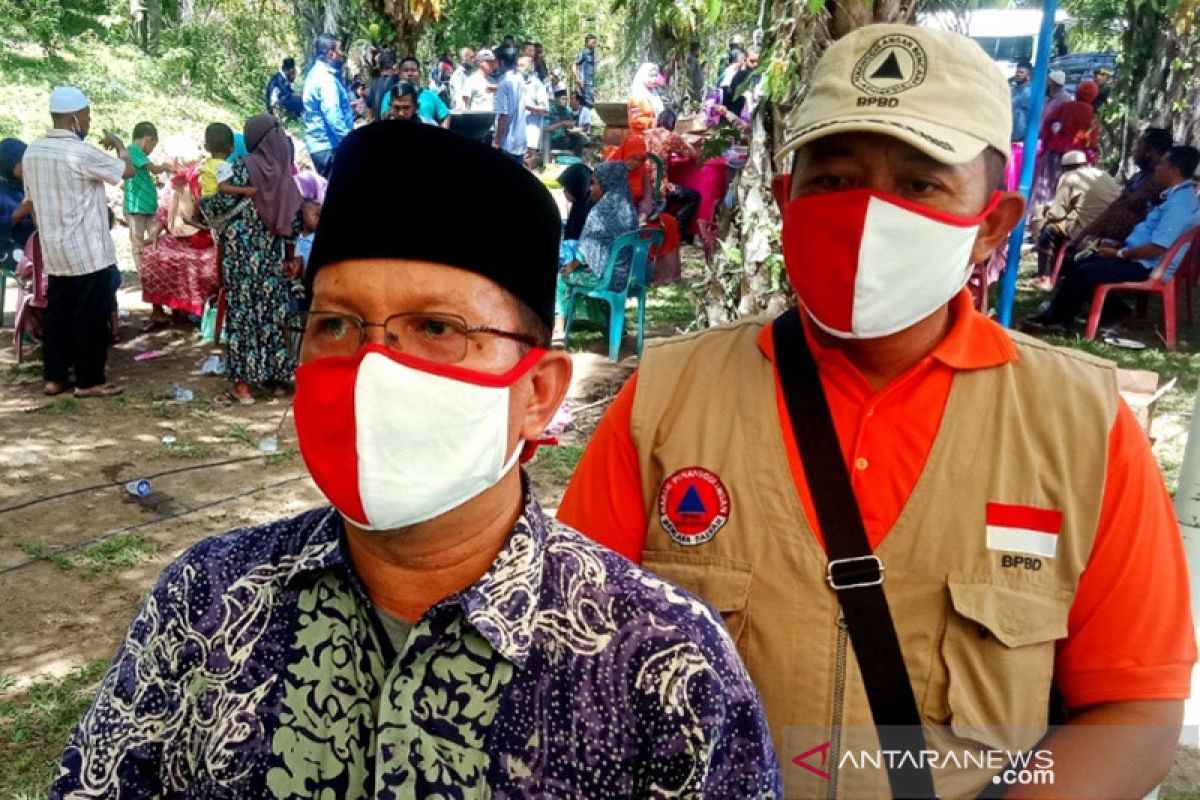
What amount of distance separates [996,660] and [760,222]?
4.14 m

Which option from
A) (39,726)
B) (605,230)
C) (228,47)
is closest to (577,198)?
(605,230)

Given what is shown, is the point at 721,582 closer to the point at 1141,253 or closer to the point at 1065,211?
the point at 1141,253

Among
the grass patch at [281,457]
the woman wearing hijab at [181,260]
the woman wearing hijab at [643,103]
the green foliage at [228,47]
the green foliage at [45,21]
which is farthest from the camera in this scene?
the green foliage at [228,47]

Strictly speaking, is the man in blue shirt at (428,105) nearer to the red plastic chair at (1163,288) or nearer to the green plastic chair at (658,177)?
the green plastic chair at (658,177)

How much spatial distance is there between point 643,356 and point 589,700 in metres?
0.71

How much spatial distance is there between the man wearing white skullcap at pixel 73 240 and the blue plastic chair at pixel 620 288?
11.2ft

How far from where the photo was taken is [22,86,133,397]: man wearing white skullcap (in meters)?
6.89

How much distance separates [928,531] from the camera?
61.9 inches

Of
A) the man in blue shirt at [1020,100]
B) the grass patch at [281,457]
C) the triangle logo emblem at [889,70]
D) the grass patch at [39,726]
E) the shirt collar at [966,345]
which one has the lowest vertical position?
the grass patch at [39,726]

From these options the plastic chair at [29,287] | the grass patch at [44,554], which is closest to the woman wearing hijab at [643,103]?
the plastic chair at [29,287]

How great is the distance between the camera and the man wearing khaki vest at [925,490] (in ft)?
5.08

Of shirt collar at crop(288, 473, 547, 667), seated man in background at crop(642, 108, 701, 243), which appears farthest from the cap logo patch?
seated man in background at crop(642, 108, 701, 243)

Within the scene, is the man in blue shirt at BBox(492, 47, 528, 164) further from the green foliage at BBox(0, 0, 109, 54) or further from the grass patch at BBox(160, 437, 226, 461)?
the grass patch at BBox(160, 437, 226, 461)

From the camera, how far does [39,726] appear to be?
143 inches
